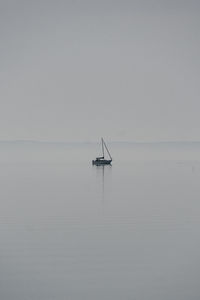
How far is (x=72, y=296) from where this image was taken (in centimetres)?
1245

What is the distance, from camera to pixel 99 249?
57.5ft

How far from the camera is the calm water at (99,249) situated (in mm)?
13086

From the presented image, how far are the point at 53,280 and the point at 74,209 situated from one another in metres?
14.7

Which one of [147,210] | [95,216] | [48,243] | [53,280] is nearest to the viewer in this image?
[53,280]

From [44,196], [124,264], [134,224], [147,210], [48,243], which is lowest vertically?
[124,264]

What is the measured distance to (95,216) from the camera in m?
25.7

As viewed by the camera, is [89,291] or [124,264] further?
[124,264]

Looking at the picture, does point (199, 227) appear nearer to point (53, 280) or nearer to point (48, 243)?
point (48, 243)

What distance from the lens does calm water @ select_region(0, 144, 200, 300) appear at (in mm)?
13086

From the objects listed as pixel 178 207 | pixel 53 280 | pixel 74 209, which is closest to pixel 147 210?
pixel 178 207

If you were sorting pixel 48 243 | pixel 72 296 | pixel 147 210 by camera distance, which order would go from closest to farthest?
pixel 72 296 → pixel 48 243 → pixel 147 210

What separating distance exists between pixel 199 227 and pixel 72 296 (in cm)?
1128

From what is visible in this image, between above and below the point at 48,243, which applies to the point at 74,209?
above

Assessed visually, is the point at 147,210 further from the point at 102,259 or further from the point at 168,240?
the point at 102,259
